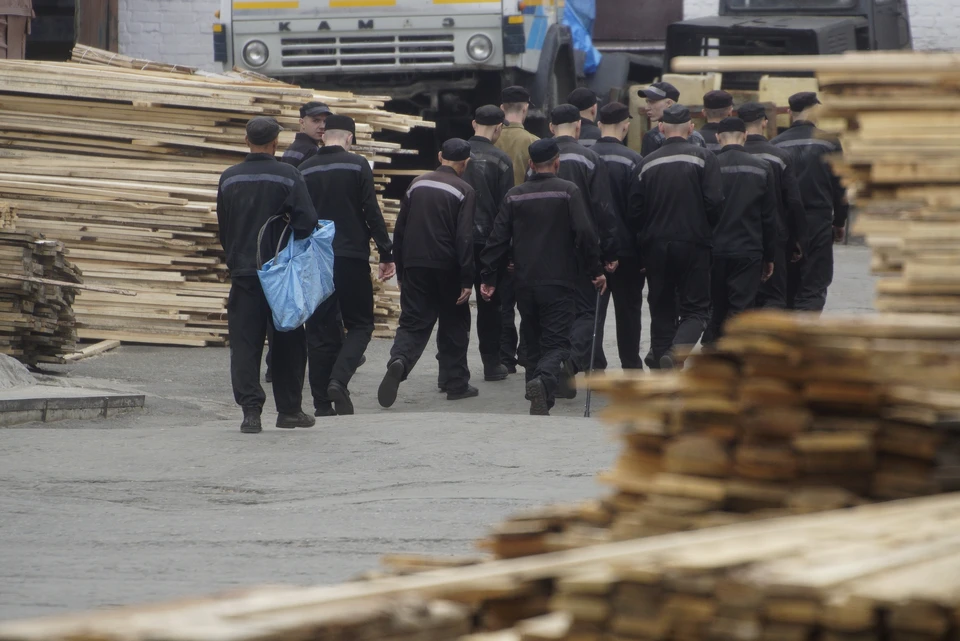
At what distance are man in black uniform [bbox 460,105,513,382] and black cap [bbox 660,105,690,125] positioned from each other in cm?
129

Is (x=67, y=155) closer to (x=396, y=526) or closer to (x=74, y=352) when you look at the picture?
(x=74, y=352)

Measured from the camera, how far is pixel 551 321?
1091 cm

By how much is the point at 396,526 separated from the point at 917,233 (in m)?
3.33

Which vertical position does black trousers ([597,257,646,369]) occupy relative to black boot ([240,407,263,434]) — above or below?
above

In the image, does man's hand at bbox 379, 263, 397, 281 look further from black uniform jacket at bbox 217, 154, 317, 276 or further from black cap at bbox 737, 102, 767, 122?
black cap at bbox 737, 102, 767, 122

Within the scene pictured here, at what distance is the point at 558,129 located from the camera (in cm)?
1195

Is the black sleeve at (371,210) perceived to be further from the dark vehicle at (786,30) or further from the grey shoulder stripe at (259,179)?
the dark vehicle at (786,30)

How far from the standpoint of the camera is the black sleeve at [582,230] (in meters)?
10.8

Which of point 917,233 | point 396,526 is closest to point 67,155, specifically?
point 396,526

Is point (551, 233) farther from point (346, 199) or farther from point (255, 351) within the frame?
point (255, 351)

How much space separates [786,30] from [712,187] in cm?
904

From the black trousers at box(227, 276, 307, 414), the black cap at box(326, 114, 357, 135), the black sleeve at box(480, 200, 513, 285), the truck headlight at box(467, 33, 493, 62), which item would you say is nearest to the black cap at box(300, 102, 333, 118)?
the black cap at box(326, 114, 357, 135)

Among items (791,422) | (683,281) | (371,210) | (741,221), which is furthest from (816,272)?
(791,422)

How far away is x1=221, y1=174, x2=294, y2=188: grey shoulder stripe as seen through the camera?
9625 millimetres
